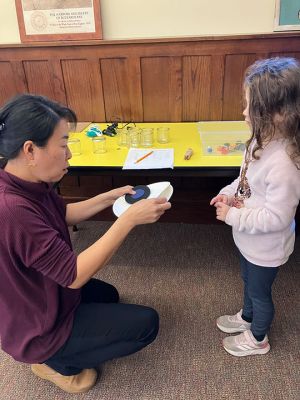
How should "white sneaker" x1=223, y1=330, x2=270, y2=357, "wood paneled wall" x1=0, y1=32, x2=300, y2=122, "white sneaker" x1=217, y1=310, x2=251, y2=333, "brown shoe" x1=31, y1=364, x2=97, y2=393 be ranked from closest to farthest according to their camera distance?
"brown shoe" x1=31, y1=364, x2=97, y2=393, "white sneaker" x1=223, y1=330, x2=270, y2=357, "white sneaker" x1=217, y1=310, x2=251, y2=333, "wood paneled wall" x1=0, y1=32, x2=300, y2=122

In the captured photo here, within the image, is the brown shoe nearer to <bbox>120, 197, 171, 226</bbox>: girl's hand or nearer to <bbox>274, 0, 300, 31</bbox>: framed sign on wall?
<bbox>120, 197, 171, 226</bbox>: girl's hand

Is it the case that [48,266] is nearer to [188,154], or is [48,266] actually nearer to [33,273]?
[33,273]

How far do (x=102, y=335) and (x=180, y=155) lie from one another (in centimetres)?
84

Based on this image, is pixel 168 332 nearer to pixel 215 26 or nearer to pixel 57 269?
pixel 57 269

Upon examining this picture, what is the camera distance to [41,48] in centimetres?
191

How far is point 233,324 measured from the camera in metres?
1.45

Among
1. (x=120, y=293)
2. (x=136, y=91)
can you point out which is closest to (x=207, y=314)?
(x=120, y=293)

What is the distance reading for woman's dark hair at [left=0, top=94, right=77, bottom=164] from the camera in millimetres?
862

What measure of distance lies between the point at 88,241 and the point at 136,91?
101 cm

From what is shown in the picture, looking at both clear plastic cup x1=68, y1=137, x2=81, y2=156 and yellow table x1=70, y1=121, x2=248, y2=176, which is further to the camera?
clear plastic cup x1=68, y1=137, x2=81, y2=156

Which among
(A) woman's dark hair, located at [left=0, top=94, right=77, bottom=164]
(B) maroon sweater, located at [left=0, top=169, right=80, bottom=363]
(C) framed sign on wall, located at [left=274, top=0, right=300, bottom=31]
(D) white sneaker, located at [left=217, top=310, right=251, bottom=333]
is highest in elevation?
(C) framed sign on wall, located at [left=274, top=0, right=300, bottom=31]

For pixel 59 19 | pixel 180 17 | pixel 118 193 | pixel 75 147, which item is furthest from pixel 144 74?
pixel 118 193

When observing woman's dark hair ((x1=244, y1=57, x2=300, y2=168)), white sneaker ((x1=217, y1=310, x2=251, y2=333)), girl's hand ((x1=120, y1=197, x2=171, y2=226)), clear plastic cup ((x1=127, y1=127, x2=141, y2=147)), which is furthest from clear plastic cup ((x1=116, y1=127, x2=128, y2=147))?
white sneaker ((x1=217, y1=310, x2=251, y2=333))

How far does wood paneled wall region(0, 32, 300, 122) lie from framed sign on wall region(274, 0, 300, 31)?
0.20ft
